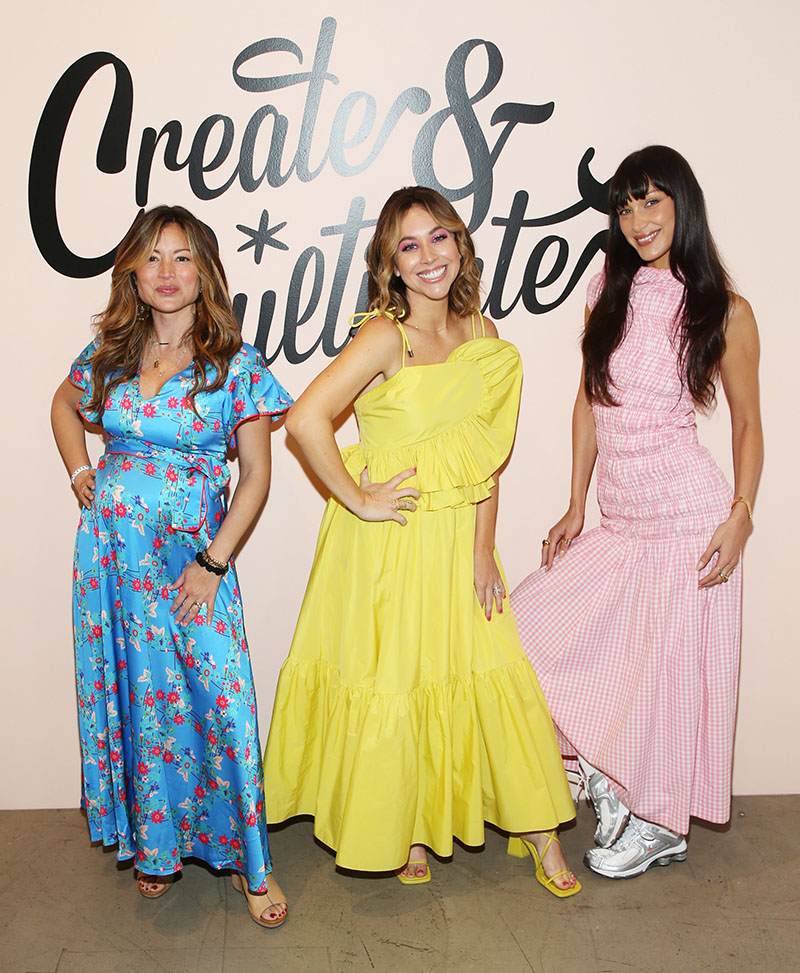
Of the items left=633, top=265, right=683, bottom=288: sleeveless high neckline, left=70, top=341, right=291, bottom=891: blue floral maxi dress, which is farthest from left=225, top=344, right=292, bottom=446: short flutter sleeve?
left=633, top=265, right=683, bottom=288: sleeveless high neckline

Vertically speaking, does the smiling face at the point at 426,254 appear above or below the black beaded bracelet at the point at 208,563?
above

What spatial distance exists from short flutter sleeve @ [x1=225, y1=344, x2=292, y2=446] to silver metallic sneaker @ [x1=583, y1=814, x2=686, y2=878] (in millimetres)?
1583

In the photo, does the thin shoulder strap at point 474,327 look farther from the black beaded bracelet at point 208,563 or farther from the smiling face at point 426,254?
the black beaded bracelet at point 208,563

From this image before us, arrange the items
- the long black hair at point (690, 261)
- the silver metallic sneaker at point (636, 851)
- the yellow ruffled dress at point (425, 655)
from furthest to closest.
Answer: the silver metallic sneaker at point (636, 851) → the long black hair at point (690, 261) → the yellow ruffled dress at point (425, 655)

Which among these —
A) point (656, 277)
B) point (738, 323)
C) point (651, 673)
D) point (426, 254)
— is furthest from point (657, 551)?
point (426, 254)

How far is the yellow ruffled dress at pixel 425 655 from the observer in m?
2.44

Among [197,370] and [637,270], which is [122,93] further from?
[637,270]

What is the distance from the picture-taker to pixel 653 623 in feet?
8.70

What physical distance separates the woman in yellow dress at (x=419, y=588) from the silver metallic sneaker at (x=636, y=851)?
0.14 metres

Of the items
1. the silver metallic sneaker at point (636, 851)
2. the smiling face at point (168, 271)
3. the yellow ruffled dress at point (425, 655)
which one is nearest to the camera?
the smiling face at point (168, 271)

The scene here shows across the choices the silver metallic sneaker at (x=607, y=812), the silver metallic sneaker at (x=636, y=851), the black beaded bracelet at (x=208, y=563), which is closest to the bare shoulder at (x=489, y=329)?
the black beaded bracelet at (x=208, y=563)

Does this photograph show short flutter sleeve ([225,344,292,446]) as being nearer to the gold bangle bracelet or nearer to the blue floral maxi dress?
the blue floral maxi dress

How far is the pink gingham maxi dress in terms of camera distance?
2621 millimetres

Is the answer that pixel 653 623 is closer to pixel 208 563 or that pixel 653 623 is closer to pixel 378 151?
pixel 208 563
